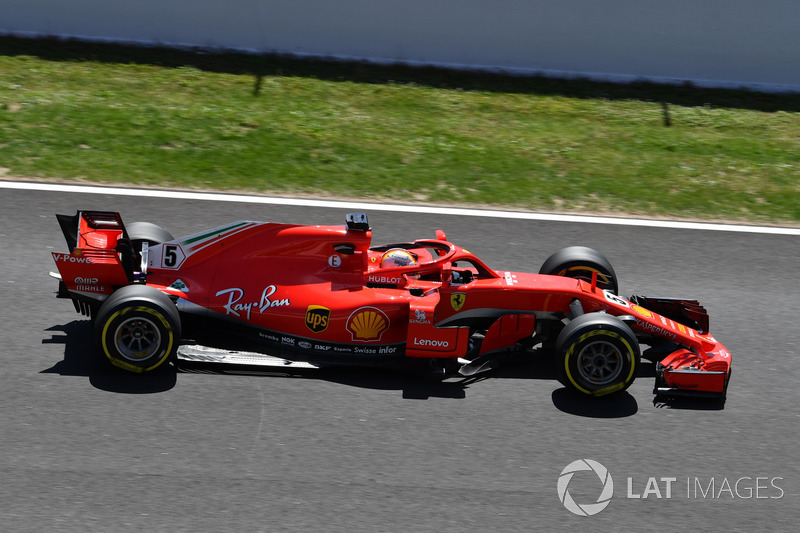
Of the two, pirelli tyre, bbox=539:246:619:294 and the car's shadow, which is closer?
the car's shadow

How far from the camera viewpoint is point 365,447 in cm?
630

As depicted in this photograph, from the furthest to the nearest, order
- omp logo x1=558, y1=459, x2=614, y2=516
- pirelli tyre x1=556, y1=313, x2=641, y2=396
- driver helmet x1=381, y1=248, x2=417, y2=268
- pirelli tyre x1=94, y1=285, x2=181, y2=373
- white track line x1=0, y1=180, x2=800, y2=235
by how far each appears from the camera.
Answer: white track line x1=0, y1=180, x2=800, y2=235
driver helmet x1=381, y1=248, x2=417, y2=268
pirelli tyre x1=556, y1=313, x2=641, y2=396
pirelli tyre x1=94, y1=285, x2=181, y2=373
omp logo x1=558, y1=459, x2=614, y2=516

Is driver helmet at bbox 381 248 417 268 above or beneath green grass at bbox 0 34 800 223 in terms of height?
beneath

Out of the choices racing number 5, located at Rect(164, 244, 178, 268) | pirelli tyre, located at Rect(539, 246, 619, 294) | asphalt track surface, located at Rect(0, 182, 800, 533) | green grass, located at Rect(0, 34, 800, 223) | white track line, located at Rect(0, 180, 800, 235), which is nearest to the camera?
asphalt track surface, located at Rect(0, 182, 800, 533)

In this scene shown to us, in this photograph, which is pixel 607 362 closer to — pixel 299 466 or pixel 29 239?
pixel 299 466

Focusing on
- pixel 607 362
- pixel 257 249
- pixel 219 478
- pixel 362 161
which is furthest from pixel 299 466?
pixel 362 161

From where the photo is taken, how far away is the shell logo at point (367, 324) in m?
7.08

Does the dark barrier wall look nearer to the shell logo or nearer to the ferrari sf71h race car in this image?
the ferrari sf71h race car

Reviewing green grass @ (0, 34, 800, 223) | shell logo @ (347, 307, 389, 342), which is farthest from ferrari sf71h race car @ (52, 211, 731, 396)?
green grass @ (0, 34, 800, 223)

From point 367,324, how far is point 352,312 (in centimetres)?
15

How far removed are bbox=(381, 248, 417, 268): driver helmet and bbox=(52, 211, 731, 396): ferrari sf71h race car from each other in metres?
0.02

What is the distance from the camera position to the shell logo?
7.08m

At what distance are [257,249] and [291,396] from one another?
1263 millimetres

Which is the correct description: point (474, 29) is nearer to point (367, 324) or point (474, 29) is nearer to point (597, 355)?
point (367, 324)
